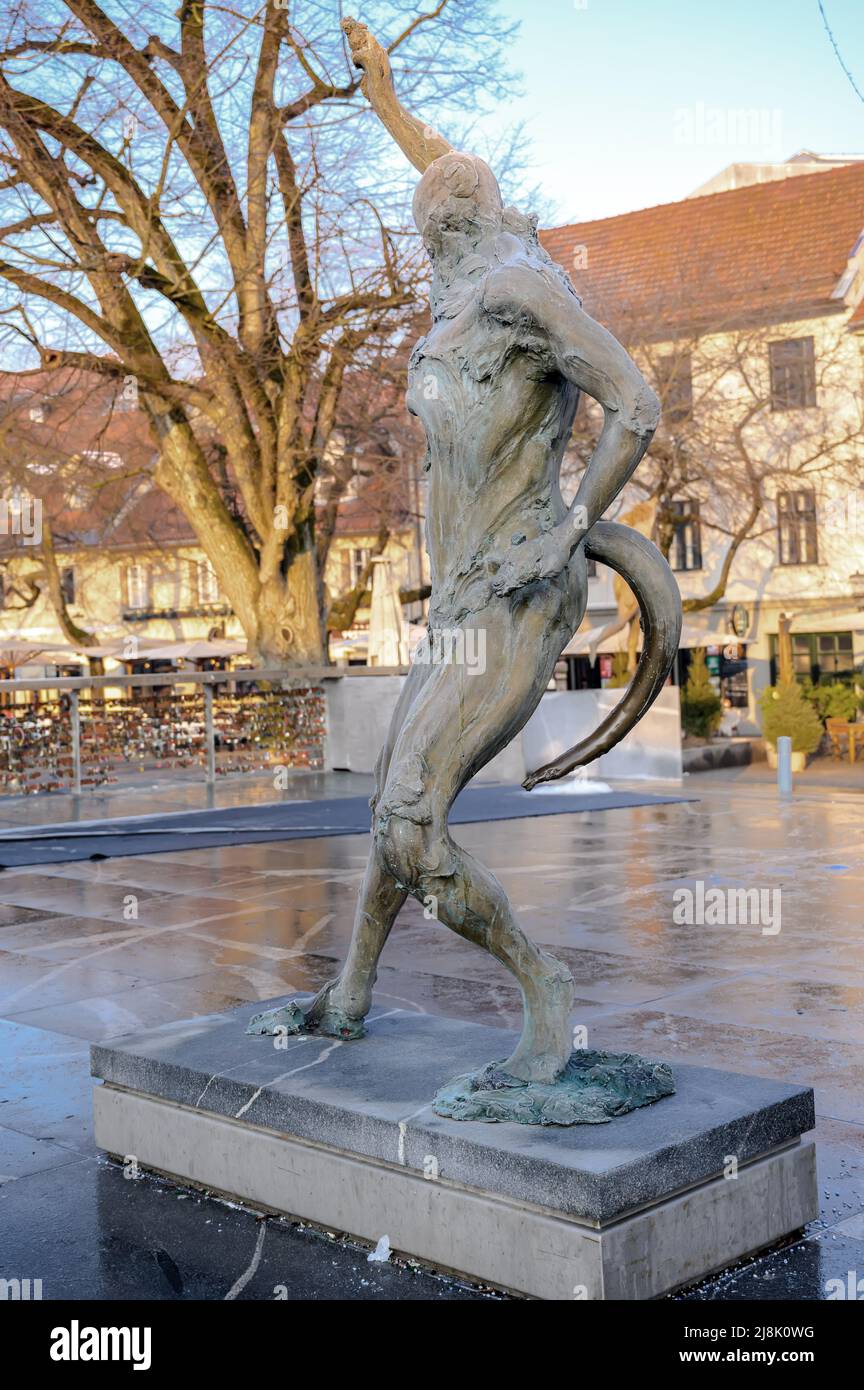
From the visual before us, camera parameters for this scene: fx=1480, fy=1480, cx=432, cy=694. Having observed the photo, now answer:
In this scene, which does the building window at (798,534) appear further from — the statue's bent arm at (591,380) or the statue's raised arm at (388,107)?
the statue's bent arm at (591,380)

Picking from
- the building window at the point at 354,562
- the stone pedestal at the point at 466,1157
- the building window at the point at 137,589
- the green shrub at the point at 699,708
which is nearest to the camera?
the stone pedestal at the point at 466,1157

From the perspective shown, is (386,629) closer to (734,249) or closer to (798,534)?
(798,534)

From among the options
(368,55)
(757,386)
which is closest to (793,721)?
(757,386)

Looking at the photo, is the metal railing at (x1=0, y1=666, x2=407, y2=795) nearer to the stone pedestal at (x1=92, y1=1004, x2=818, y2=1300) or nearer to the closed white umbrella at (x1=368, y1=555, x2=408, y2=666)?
the closed white umbrella at (x1=368, y1=555, x2=408, y2=666)

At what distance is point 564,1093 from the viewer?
3670 millimetres

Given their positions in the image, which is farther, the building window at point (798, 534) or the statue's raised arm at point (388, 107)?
the building window at point (798, 534)

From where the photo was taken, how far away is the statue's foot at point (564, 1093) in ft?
11.8

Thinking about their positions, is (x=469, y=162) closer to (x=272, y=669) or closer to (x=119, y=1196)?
(x=119, y=1196)

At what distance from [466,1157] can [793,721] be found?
72.9 feet

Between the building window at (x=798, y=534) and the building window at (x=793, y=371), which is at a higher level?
the building window at (x=793, y=371)

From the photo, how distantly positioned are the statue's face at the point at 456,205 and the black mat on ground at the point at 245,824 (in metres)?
9.16

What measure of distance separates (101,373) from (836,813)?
10.8 metres

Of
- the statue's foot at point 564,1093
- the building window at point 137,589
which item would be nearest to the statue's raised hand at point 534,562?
the statue's foot at point 564,1093
